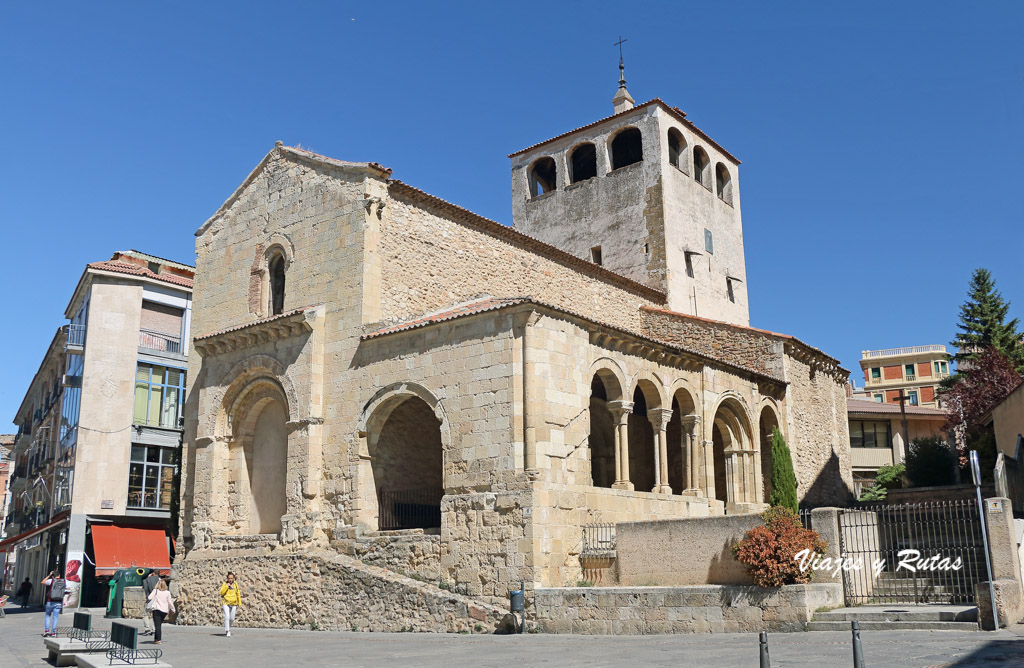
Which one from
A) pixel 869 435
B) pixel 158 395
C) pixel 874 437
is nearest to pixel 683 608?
pixel 158 395

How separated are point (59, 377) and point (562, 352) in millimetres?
27270

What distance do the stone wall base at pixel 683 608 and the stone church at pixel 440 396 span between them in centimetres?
102

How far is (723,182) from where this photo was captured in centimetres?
3481

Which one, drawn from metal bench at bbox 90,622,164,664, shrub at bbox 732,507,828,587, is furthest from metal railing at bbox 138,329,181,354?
shrub at bbox 732,507,828,587

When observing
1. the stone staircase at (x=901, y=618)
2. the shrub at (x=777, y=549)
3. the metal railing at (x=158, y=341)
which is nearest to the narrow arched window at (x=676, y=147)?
the metal railing at (x=158, y=341)

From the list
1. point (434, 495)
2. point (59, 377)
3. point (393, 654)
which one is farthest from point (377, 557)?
point (59, 377)

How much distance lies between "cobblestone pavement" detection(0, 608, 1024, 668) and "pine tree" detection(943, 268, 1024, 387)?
29403mm

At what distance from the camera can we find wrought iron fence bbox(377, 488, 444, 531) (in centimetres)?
1892

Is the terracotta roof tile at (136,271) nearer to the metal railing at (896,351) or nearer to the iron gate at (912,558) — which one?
the iron gate at (912,558)

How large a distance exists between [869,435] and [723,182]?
704 inches

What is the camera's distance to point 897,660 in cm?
930

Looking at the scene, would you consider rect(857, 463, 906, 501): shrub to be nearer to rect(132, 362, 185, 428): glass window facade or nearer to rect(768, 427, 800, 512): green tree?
rect(768, 427, 800, 512): green tree

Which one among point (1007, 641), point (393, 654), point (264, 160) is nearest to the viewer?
point (1007, 641)

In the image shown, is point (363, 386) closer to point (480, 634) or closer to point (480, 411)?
point (480, 411)
